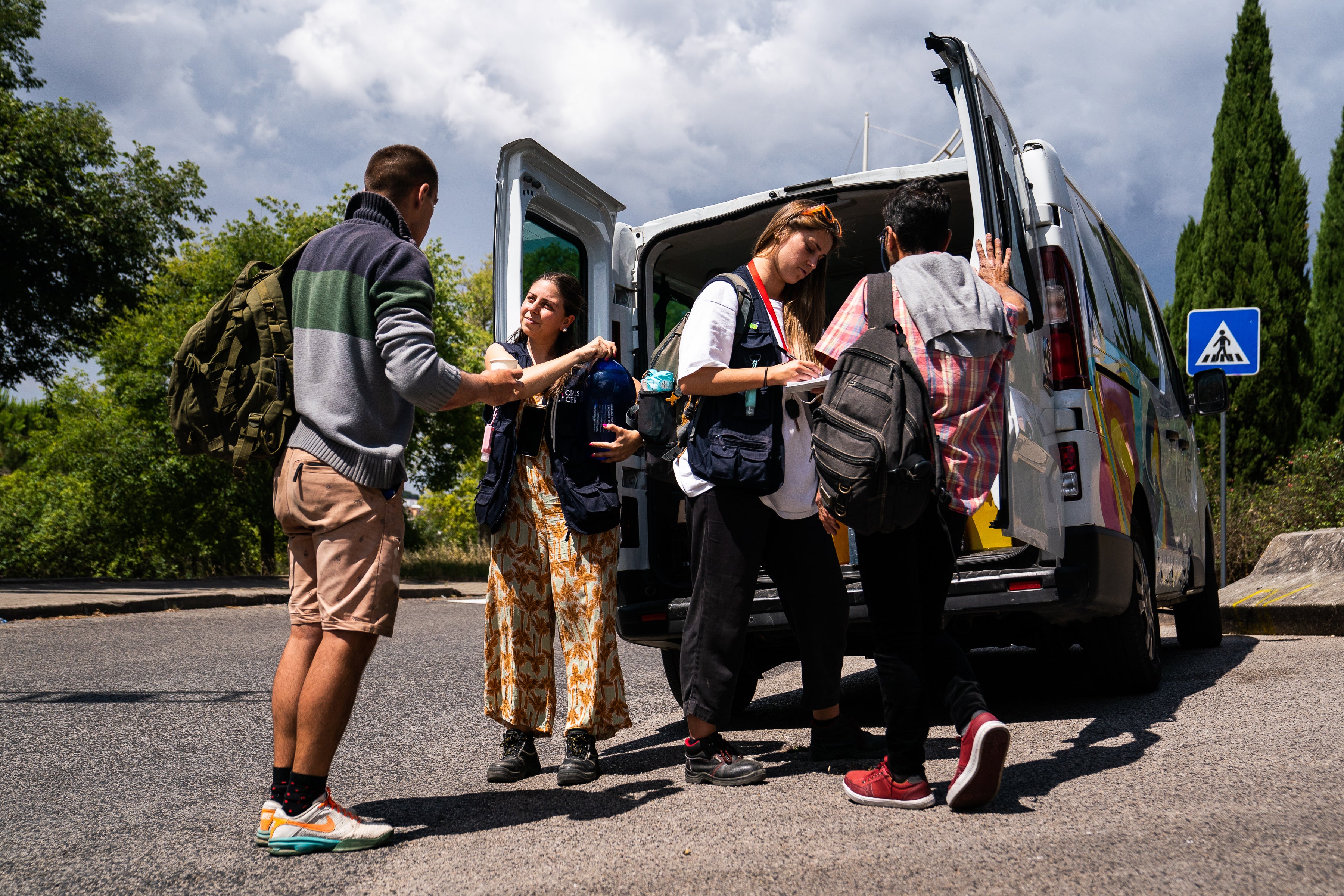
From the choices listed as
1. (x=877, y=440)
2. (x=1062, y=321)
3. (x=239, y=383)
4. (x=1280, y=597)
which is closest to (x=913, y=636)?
(x=877, y=440)

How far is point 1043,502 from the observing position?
368 cm

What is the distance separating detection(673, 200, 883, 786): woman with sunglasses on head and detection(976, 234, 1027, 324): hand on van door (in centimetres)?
50

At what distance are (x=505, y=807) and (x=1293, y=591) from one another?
6.73 metres

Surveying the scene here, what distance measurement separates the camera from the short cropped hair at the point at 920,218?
10.6ft

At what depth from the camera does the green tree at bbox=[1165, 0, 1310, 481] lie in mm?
15453

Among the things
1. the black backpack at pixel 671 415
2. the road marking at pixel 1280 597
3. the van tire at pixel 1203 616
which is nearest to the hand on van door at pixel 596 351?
the black backpack at pixel 671 415

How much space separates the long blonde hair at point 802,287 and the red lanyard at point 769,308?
0.02m

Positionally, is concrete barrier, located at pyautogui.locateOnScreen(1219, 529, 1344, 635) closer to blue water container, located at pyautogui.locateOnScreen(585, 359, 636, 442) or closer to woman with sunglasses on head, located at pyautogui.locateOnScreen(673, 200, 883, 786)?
woman with sunglasses on head, located at pyautogui.locateOnScreen(673, 200, 883, 786)

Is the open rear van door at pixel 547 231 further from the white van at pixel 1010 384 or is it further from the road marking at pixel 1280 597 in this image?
the road marking at pixel 1280 597

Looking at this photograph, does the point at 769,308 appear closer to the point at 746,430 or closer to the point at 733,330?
the point at 733,330

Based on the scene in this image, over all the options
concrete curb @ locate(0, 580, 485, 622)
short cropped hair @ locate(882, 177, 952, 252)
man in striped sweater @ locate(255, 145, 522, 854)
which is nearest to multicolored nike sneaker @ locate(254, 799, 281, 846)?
man in striped sweater @ locate(255, 145, 522, 854)

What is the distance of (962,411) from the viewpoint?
308 cm

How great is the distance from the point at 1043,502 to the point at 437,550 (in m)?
19.9

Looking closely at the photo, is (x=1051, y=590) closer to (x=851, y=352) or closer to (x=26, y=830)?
(x=851, y=352)
